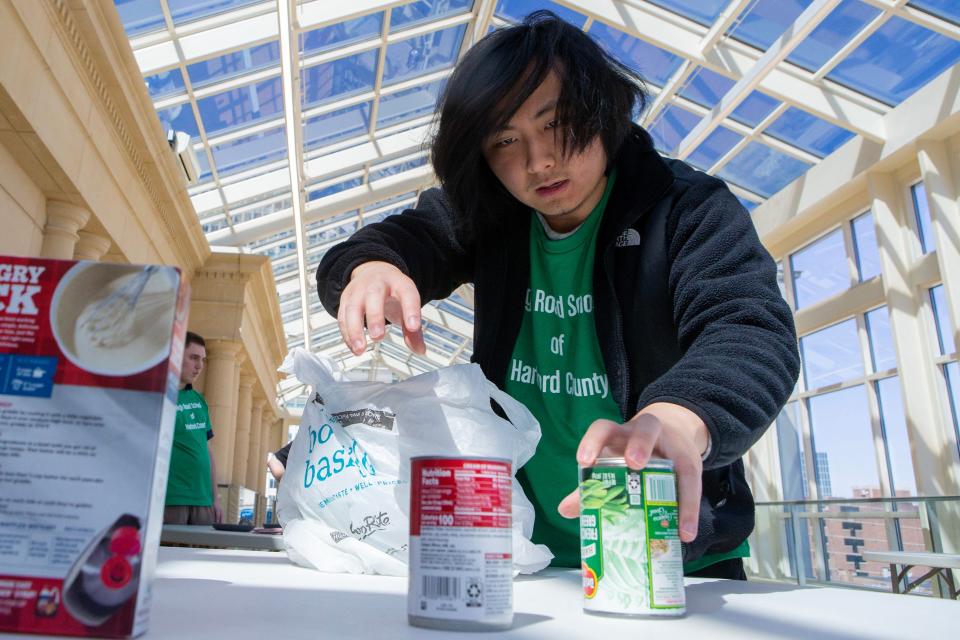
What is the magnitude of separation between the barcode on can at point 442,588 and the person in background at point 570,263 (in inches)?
15.8

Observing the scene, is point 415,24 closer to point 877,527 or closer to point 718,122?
point 718,122

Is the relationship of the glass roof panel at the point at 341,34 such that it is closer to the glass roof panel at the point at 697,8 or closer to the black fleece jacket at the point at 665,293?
the glass roof panel at the point at 697,8

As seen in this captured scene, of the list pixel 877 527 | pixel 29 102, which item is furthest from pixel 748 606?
pixel 877 527

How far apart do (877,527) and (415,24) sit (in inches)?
303

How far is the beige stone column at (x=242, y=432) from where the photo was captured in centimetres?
1142

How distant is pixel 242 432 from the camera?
12.1 m

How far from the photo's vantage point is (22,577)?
1.59 ft

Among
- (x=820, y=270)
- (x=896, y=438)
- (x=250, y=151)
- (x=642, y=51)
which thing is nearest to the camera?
(x=896, y=438)

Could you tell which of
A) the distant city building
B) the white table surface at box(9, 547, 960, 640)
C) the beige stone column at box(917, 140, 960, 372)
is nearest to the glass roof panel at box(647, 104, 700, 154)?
the beige stone column at box(917, 140, 960, 372)

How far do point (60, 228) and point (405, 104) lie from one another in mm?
6623

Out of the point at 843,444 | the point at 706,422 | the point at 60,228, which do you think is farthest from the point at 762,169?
the point at 706,422

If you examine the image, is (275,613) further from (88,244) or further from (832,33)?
(832,33)

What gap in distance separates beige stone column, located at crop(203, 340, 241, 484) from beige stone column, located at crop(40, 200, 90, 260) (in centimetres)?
422

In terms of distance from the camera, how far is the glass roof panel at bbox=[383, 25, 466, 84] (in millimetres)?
9633
